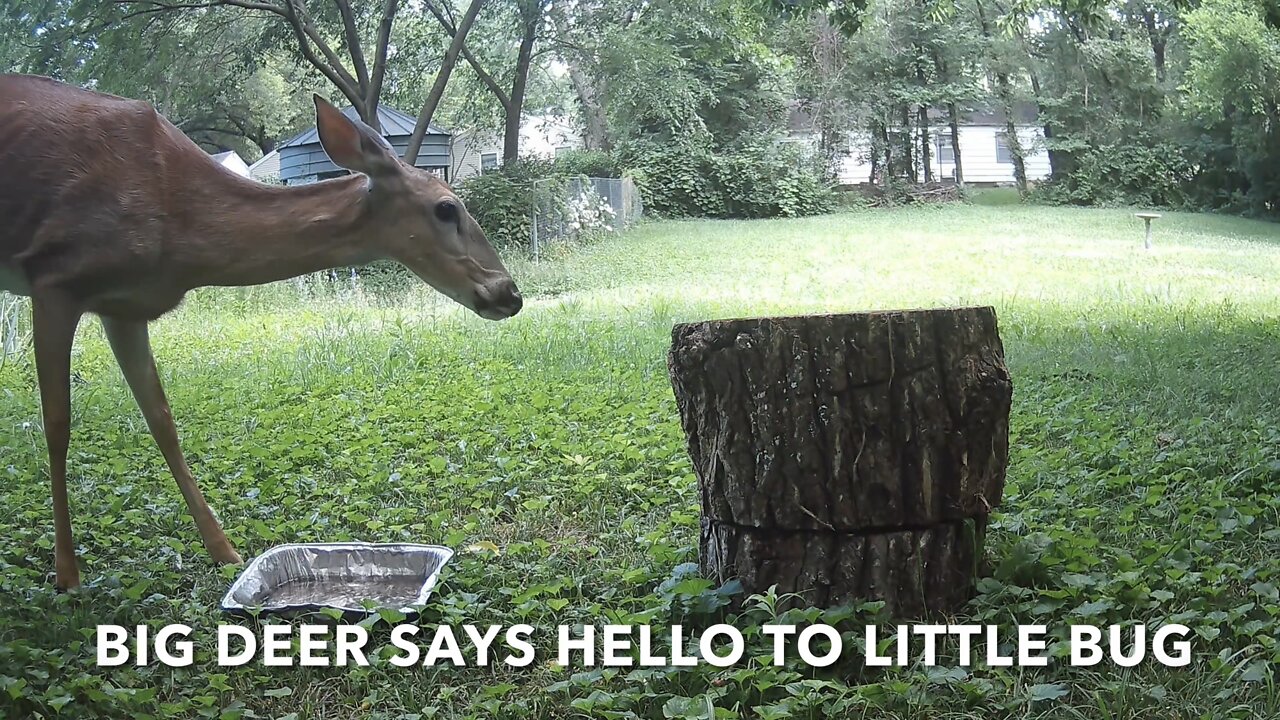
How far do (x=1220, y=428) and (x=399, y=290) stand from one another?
6352 mm

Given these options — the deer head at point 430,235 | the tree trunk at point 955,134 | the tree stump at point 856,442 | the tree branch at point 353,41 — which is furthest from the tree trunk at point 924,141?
the tree stump at point 856,442

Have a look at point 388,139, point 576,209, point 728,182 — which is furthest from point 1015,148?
point 388,139

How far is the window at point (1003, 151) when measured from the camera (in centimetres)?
2431

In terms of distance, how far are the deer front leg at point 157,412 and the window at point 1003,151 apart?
22827 millimetres

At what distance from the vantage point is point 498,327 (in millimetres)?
7113

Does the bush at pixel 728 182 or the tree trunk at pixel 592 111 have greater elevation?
the tree trunk at pixel 592 111

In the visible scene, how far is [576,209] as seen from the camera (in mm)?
13383

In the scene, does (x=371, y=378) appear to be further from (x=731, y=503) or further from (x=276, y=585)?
(x=731, y=503)

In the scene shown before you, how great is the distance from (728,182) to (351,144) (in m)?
17.1

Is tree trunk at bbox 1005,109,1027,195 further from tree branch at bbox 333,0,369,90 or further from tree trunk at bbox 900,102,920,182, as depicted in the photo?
tree branch at bbox 333,0,369,90

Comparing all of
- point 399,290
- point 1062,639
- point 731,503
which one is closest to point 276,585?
point 731,503

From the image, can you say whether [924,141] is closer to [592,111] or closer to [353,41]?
[592,111]

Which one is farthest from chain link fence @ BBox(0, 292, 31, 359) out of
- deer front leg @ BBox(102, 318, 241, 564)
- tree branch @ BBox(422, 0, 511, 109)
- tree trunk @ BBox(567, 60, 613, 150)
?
tree trunk @ BBox(567, 60, 613, 150)

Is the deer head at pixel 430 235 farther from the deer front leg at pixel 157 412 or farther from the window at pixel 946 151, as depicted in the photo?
the window at pixel 946 151
